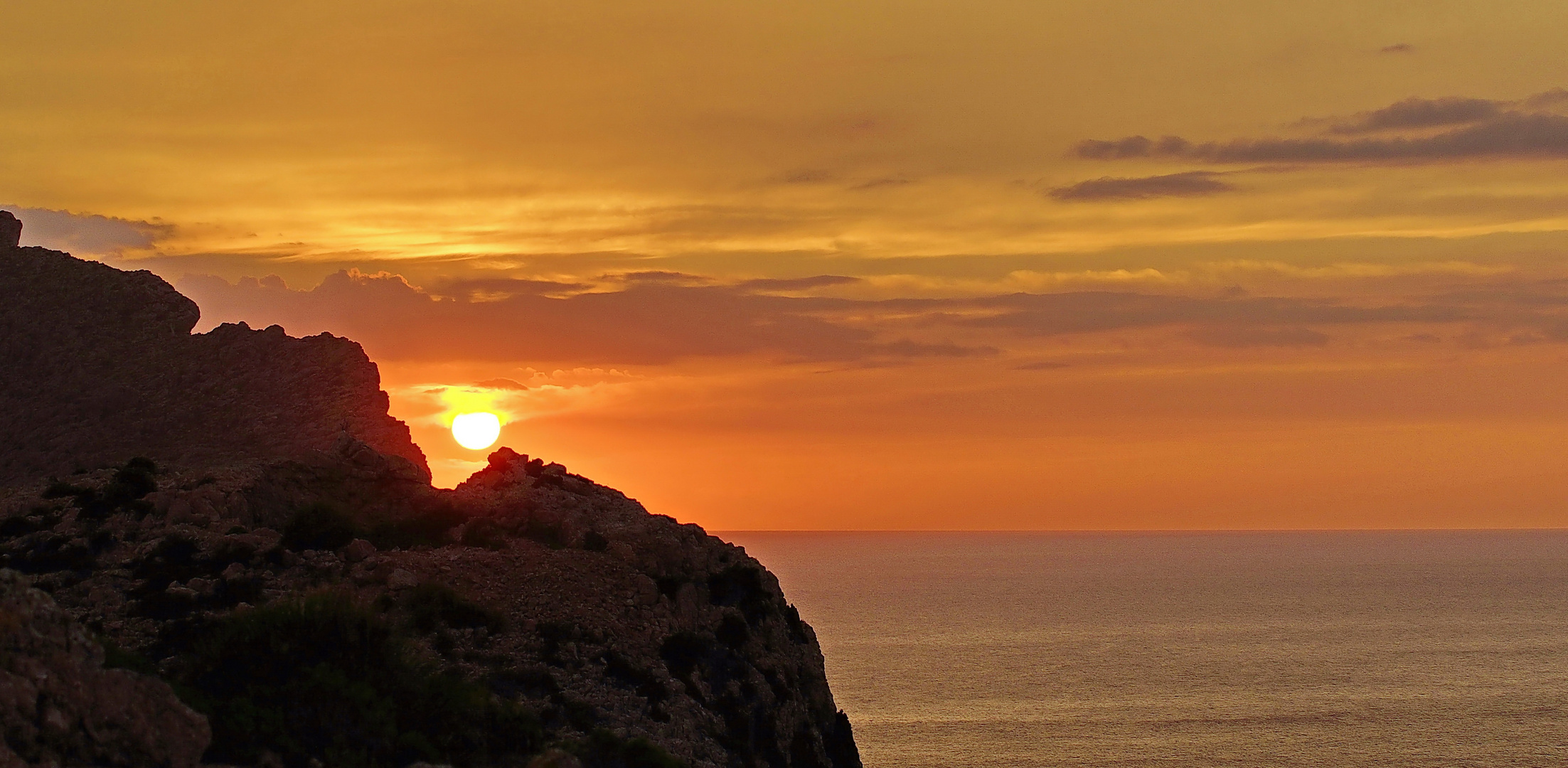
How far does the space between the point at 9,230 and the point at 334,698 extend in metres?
38.9

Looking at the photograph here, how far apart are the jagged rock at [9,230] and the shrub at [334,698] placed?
110ft

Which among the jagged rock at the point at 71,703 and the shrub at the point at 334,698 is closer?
the jagged rock at the point at 71,703

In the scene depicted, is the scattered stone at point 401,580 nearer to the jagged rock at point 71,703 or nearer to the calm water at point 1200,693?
the jagged rock at point 71,703

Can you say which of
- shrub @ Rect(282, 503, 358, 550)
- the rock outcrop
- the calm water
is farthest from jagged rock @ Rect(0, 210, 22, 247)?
the calm water

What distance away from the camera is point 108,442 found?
47.4 metres

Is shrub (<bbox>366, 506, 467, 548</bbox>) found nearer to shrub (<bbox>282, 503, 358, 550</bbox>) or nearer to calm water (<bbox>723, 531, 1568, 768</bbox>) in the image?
shrub (<bbox>282, 503, 358, 550</bbox>)

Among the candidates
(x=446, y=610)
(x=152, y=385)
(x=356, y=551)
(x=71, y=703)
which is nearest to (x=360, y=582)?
(x=356, y=551)

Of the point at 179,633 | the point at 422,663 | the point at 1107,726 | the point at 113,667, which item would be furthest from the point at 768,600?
the point at 1107,726

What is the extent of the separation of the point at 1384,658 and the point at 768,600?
131469 mm

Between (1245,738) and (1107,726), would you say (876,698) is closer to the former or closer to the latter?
(1107,726)

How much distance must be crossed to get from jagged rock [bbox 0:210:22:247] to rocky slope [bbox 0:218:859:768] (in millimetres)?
5835

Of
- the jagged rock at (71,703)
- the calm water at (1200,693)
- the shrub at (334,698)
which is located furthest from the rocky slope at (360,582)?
the calm water at (1200,693)

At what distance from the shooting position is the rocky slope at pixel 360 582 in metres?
27.1

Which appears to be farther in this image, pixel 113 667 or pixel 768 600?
pixel 768 600
